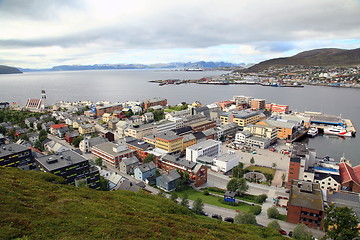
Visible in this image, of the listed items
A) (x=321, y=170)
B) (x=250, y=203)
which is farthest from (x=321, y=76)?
(x=250, y=203)

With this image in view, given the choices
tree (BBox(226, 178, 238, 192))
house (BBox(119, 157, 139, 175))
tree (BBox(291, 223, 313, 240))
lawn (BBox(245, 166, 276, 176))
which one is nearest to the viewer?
tree (BBox(291, 223, 313, 240))

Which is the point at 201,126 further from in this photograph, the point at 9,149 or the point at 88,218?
the point at 88,218

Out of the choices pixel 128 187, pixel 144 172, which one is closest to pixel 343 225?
pixel 128 187

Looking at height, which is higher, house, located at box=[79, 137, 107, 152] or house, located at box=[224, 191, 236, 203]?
house, located at box=[79, 137, 107, 152]

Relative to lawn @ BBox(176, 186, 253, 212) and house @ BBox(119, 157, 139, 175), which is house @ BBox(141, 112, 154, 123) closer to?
house @ BBox(119, 157, 139, 175)

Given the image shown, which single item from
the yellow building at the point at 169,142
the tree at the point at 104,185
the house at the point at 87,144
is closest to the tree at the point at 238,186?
the yellow building at the point at 169,142

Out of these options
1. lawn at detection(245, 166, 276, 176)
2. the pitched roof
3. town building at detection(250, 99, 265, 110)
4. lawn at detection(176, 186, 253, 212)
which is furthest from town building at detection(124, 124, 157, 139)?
town building at detection(250, 99, 265, 110)

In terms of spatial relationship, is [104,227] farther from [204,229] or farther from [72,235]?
[204,229]

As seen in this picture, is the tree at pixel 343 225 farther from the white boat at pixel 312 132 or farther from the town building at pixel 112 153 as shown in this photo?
the white boat at pixel 312 132

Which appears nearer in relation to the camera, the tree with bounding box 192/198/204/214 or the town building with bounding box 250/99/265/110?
the tree with bounding box 192/198/204/214
